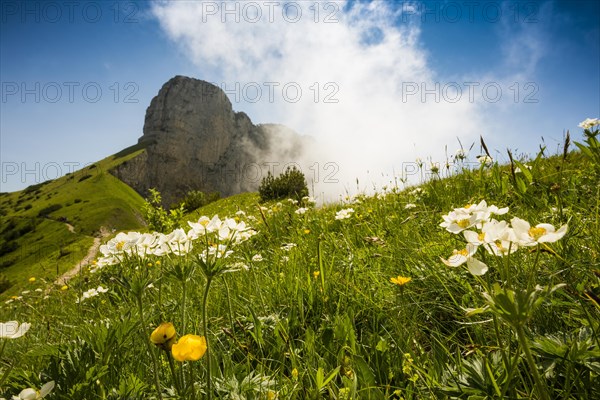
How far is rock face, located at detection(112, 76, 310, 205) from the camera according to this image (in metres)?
119

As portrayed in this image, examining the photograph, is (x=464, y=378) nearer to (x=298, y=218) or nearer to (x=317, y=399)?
(x=317, y=399)

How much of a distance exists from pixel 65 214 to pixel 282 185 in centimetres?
8313

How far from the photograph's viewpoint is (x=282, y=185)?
61.5 ft

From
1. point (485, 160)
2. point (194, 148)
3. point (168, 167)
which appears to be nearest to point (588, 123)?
point (485, 160)

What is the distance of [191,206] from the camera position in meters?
29.5

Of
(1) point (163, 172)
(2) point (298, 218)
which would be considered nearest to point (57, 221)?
(1) point (163, 172)

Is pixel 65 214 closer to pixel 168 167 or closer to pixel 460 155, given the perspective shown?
pixel 168 167

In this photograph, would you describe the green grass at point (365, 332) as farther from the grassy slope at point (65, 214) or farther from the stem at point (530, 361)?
the grassy slope at point (65, 214)

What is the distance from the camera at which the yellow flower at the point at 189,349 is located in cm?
90

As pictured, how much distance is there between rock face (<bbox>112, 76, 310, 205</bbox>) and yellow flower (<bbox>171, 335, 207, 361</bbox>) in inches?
4429

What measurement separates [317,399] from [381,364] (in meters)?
0.39

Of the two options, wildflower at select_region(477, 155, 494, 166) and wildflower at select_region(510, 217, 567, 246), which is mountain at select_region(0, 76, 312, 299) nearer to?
wildflower at select_region(477, 155, 494, 166)

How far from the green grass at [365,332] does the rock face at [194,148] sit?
4372 inches

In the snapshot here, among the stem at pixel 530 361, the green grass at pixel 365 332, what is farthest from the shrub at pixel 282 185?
the stem at pixel 530 361
